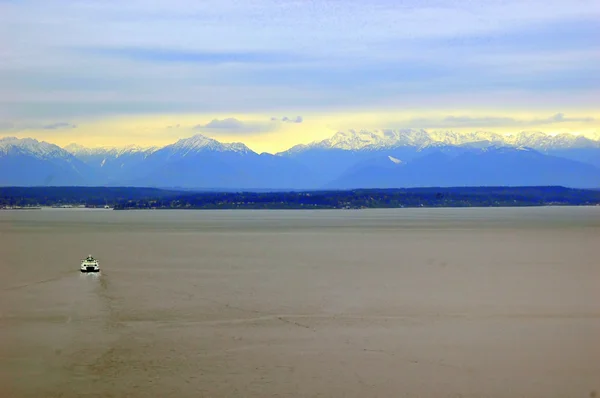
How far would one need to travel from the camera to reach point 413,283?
48.6m

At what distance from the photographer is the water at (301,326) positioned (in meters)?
25.2

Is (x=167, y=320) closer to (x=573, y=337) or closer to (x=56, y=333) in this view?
(x=56, y=333)

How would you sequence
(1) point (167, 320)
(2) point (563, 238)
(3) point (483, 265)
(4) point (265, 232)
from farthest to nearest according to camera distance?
(4) point (265, 232)
(2) point (563, 238)
(3) point (483, 265)
(1) point (167, 320)

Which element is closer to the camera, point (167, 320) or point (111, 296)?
point (167, 320)

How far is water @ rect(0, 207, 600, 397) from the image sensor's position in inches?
993

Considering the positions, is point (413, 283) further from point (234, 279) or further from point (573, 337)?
point (573, 337)

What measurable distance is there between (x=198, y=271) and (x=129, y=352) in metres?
26.2

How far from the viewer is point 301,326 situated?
1323 inches

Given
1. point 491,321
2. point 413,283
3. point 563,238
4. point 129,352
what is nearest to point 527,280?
point 413,283

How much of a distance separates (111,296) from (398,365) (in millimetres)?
20331

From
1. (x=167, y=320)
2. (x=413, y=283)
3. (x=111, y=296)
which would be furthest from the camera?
(x=413, y=283)

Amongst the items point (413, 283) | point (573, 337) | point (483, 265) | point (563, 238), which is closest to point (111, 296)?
point (413, 283)

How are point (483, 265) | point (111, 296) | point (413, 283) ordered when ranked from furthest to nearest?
point (483, 265) < point (413, 283) < point (111, 296)

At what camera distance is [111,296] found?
4262 centimetres
